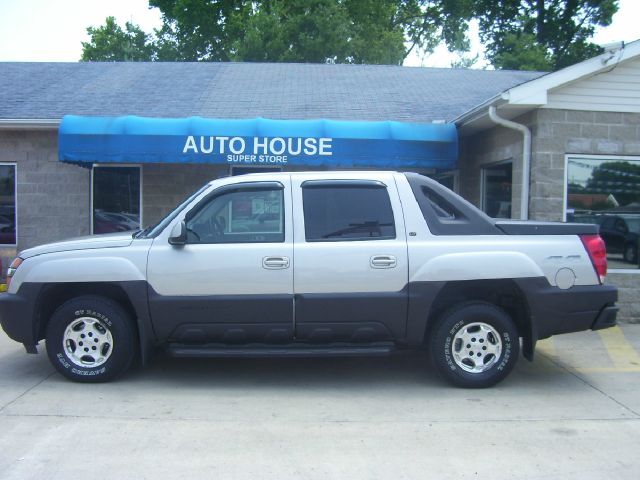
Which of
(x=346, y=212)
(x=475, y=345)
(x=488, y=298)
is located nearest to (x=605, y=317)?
(x=488, y=298)

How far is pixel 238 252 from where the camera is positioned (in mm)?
5734

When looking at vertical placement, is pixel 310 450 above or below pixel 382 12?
below

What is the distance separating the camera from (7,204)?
11.5 meters

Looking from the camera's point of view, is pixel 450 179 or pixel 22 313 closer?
pixel 22 313

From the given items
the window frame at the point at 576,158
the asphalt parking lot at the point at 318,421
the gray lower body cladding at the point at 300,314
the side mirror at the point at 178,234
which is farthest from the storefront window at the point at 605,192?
the side mirror at the point at 178,234

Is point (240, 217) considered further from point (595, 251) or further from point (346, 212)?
point (595, 251)

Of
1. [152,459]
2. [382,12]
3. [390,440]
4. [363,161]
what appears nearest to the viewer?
[152,459]

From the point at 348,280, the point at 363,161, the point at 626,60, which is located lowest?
the point at 348,280

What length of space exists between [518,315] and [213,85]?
947 cm

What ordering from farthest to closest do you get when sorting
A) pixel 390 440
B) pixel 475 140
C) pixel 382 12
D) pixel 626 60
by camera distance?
pixel 382 12
pixel 475 140
pixel 626 60
pixel 390 440

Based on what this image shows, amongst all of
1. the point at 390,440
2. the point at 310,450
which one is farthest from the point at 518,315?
the point at 310,450

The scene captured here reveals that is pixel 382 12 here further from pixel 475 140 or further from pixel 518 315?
pixel 518 315

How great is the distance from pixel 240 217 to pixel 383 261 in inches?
54.3

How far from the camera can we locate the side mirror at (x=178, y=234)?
5.68 m
